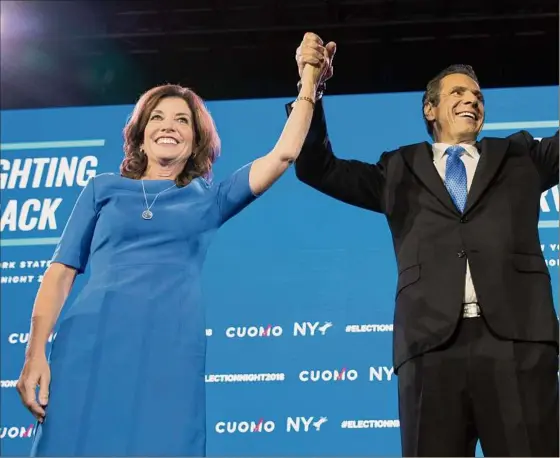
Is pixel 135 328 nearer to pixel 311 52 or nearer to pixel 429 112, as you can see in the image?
pixel 311 52

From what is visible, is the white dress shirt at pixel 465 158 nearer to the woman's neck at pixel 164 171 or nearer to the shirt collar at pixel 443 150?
the shirt collar at pixel 443 150

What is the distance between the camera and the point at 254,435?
3.35 meters

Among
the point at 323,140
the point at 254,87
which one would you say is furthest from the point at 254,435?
the point at 254,87

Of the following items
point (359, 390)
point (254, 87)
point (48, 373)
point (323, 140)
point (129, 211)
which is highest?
point (254, 87)

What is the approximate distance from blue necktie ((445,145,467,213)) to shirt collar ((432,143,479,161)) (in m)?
0.02

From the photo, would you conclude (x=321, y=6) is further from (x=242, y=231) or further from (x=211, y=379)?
(x=211, y=379)

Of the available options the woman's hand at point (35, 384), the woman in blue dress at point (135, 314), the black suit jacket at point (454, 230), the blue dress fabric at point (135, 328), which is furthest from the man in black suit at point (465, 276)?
the woman's hand at point (35, 384)

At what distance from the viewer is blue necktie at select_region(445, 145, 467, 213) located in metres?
2.61

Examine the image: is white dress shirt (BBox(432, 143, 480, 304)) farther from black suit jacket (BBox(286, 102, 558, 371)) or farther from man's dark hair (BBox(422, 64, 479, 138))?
man's dark hair (BBox(422, 64, 479, 138))

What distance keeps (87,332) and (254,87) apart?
2163 millimetres

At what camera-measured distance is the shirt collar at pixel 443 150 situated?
2717 millimetres

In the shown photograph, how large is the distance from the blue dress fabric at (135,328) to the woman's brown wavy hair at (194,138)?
0.08m

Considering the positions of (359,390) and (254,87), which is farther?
(254,87)

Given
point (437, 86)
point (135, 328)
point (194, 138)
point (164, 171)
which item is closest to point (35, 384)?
point (135, 328)
